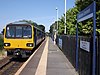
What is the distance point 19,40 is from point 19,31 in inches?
34.5

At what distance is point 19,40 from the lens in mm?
22719

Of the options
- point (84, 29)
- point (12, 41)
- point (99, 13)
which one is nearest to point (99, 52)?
point (99, 13)

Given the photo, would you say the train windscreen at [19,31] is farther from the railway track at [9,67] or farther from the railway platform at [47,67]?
the railway platform at [47,67]

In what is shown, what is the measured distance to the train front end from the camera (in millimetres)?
22469

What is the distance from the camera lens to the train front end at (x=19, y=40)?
73.7ft

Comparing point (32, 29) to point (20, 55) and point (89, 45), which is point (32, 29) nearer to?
point (20, 55)

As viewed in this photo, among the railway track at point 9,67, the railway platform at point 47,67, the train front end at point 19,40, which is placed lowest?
the railway track at point 9,67

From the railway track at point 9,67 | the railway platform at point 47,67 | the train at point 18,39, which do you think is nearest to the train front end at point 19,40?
the train at point 18,39

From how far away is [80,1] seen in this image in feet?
87.0

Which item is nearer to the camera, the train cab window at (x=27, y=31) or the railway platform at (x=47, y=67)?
the railway platform at (x=47, y=67)

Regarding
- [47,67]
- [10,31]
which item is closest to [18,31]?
[10,31]

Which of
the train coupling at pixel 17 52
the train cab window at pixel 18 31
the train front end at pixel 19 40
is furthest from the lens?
the train cab window at pixel 18 31

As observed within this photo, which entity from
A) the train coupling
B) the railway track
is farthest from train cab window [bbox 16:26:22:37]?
the railway track

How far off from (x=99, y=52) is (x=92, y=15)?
1.13 meters
